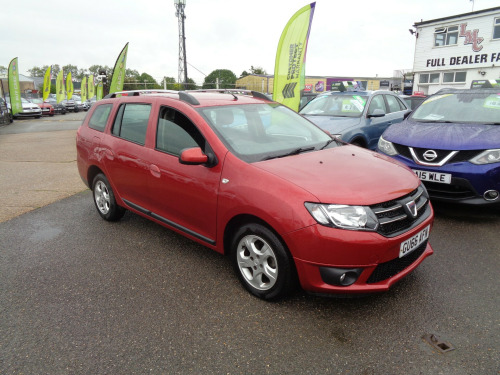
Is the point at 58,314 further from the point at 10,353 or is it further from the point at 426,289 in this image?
the point at 426,289

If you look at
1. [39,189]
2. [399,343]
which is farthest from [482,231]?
[39,189]

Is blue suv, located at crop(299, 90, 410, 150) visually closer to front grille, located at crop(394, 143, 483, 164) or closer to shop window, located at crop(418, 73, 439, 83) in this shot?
front grille, located at crop(394, 143, 483, 164)

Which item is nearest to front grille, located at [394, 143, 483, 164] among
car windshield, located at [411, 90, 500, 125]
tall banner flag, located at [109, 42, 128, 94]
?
car windshield, located at [411, 90, 500, 125]

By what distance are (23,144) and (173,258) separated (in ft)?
38.3

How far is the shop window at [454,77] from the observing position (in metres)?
22.8

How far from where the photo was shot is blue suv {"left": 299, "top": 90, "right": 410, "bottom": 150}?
21.4 feet

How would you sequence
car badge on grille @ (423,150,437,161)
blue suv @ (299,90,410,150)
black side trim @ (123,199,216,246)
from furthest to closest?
blue suv @ (299,90,410,150)
car badge on grille @ (423,150,437,161)
black side trim @ (123,199,216,246)

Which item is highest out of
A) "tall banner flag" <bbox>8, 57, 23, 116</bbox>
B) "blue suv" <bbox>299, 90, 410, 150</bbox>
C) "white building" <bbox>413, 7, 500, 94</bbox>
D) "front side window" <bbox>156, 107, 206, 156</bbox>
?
"white building" <bbox>413, 7, 500, 94</bbox>

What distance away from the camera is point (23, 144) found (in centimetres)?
1268

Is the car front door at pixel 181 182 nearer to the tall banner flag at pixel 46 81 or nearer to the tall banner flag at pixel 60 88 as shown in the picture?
the tall banner flag at pixel 46 81

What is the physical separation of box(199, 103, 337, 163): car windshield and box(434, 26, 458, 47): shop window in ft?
78.3

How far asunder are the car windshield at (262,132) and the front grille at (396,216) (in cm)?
97

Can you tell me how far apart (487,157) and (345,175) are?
2505mm

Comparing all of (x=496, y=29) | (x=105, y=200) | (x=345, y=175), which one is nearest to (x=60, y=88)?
(x=105, y=200)
